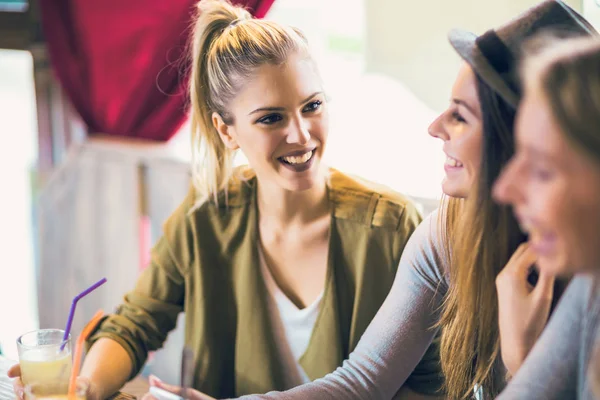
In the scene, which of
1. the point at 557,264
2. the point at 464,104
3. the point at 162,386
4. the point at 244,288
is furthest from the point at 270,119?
the point at 557,264

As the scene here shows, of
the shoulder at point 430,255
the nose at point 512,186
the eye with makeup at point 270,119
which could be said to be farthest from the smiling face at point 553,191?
the eye with makeup at point 270,119

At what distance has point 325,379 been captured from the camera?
1.37m

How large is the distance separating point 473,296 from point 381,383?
269mm

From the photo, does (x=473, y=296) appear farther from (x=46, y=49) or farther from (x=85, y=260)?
(x=46, y=49)

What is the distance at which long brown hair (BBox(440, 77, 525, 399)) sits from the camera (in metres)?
1.11

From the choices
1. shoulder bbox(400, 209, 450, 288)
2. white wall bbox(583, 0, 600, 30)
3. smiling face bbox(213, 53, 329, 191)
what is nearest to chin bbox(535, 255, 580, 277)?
shoulder bbox(400, 209, 450, 288)

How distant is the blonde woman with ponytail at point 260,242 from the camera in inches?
60.6

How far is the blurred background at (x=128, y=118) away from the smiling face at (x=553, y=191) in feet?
3.15

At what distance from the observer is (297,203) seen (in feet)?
5.46

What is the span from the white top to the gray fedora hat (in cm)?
76

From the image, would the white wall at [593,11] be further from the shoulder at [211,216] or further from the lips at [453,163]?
the shoulder at [211,216]

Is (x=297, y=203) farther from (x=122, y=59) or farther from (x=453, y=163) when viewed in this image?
(x=122, y=59)

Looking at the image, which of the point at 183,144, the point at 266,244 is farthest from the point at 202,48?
the point at 183,144

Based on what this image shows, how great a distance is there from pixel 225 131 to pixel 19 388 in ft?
2.28
